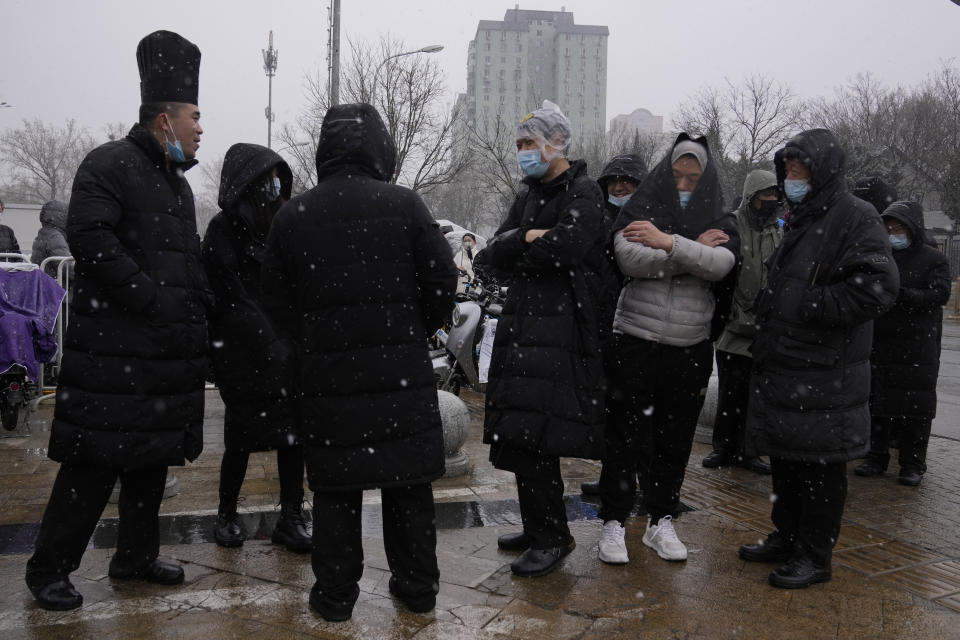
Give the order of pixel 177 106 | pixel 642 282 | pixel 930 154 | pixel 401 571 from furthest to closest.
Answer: pixel 930 154 → pixel 642 282 → pixel 177 106 → pixel 401 571

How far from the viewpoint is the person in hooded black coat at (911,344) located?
17.5 feet

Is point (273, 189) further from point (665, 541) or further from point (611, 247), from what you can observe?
point (665, 541)

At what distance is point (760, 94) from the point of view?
38250 millimetres

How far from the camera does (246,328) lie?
3.68 meters

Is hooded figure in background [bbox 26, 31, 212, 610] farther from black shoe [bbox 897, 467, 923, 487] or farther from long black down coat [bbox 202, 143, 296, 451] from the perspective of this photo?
black shoe [bbox 897, 467, 923, 487]

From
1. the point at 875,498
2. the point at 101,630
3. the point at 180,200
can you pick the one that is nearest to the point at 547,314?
the point at 180,200

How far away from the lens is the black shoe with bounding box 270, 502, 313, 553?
382 cm

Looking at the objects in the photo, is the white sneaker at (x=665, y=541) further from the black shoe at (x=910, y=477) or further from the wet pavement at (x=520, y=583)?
the black shoe at (x=910, y=477)

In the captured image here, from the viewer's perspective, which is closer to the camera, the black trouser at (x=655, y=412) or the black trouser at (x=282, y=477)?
the black trouser at (x=655, y=412)

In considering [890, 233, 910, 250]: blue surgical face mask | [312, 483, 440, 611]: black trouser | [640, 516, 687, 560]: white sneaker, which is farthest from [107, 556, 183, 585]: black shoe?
[890, 233, 910, 250]: blue surgical face mask

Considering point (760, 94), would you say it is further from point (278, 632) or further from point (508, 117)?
point (508, 117)

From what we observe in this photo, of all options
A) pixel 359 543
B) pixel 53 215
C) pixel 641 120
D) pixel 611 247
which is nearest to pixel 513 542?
pixel 359 543

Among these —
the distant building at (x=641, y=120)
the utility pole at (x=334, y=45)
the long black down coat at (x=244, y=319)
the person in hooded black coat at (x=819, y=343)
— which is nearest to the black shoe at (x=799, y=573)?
the person in hooded black coat at (x=819, y=343)

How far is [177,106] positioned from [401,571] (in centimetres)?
218
